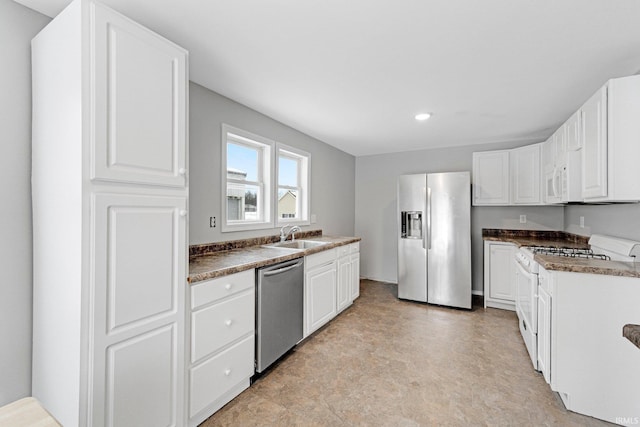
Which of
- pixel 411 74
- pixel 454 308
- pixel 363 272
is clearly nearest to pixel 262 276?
pixel 411 74

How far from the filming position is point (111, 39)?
128 cm

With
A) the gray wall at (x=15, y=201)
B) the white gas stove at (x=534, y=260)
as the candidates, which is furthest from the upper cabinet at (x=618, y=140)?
the gray wall at (x=15, y=201)

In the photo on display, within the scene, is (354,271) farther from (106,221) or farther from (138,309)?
(106,221)

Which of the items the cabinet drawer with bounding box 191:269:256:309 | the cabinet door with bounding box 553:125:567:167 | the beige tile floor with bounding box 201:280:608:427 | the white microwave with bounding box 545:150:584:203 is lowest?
the beige tile floor with bounding box 201:280:608:427

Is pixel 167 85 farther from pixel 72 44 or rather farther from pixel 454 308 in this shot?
pixel 454 308

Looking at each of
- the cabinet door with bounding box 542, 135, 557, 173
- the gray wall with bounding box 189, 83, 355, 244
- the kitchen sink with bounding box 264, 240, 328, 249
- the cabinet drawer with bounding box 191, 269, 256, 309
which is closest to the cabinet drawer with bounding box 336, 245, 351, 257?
the kitchen sink with bounding box 264, 240, 328, 249

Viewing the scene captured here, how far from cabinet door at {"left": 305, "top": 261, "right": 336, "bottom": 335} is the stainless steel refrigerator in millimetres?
1408

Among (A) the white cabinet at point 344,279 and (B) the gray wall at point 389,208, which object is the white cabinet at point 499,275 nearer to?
(B) the gray wall at point 389,208

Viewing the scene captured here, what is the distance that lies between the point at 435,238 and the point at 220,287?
3.12 m

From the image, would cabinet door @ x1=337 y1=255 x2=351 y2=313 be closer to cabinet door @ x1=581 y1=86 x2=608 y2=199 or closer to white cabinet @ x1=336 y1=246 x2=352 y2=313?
white cabinet @ x1=336 y1=246 x2=352 y2=313

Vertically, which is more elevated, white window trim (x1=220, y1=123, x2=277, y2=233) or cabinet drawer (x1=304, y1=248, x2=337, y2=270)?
white window trim (x1=220, y1=123, x2=277, y2=233)

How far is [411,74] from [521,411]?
2.50 m

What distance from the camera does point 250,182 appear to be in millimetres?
3090

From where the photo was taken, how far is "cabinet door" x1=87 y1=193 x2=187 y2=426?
1260 mm
